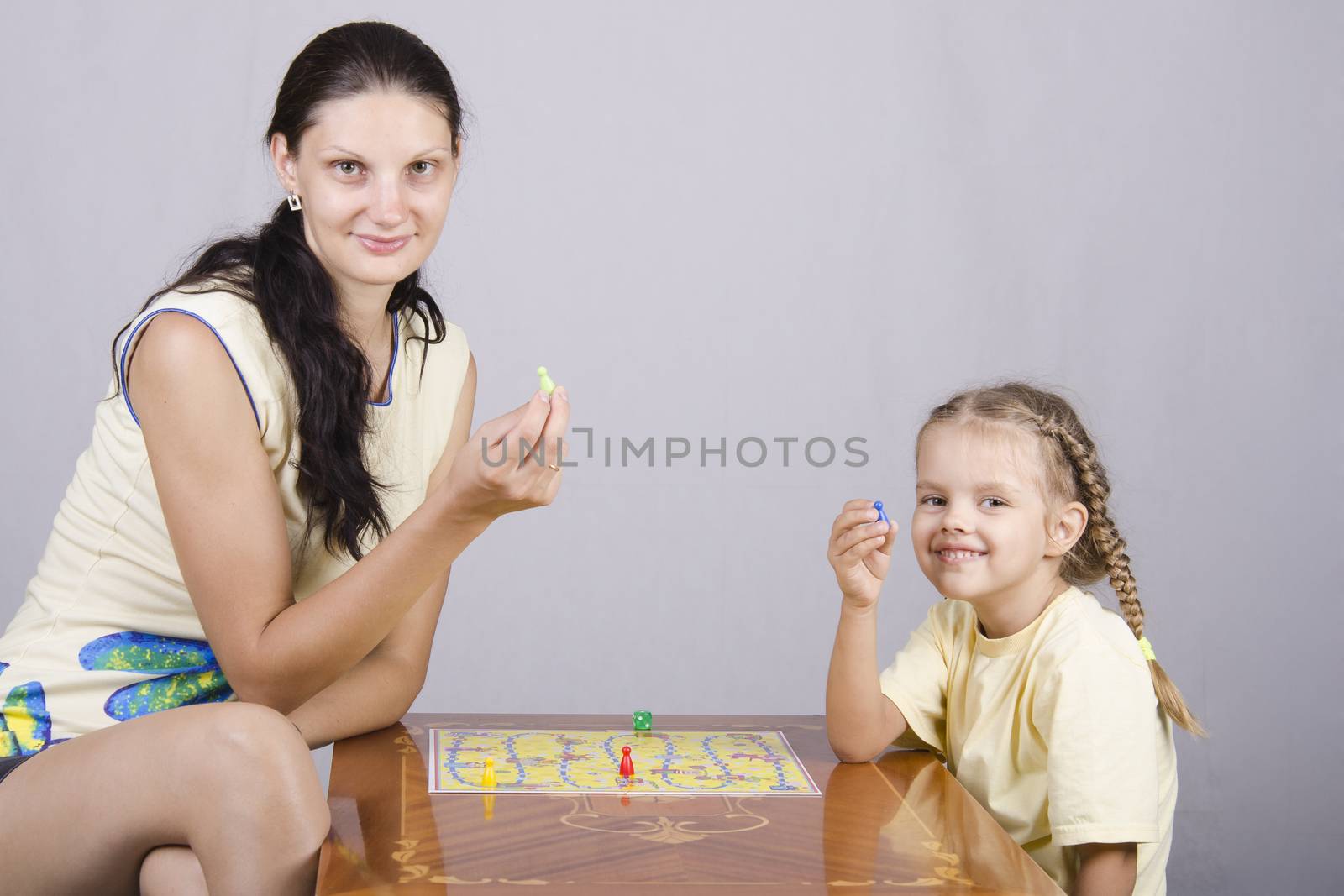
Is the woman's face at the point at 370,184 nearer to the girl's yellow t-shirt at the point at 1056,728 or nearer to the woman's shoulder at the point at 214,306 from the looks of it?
the woman's shoulder at the point at 214,306

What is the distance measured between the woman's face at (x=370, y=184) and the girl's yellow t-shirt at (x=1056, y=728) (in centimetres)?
75

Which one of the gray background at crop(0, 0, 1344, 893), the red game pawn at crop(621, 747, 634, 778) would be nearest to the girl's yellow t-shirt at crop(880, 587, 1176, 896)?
the red game pawn at crop(621, 747, 634, 778)

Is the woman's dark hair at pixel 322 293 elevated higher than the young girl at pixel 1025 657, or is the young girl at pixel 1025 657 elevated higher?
the woman's dark hair at pixel 322 293

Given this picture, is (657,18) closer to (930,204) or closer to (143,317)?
(930,204)

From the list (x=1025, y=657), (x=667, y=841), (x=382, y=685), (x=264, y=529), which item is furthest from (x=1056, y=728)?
(x=264, y=529)

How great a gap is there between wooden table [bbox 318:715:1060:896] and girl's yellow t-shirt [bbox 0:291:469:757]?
0.73ft

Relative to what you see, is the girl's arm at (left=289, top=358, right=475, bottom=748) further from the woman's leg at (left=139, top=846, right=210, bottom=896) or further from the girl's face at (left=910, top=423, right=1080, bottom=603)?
the girl's face at (left=910, top=423, right=1080, bottom=603)

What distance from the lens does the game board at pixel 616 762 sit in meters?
1.51

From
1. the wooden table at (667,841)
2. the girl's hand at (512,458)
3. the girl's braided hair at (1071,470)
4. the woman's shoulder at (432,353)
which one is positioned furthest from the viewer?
the woman's shoulder at (432,353)

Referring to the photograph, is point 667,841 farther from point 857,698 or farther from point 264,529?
point 264,529

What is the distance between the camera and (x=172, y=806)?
4.26 ft

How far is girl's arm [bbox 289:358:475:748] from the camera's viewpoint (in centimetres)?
164

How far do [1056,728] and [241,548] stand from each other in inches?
33.3

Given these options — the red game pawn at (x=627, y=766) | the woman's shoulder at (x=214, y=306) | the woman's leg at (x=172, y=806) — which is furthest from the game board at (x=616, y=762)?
the woman's shoulder at (x=214, y=306)
